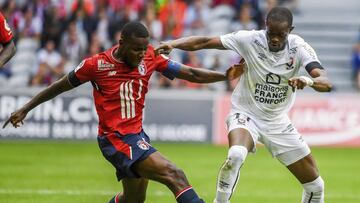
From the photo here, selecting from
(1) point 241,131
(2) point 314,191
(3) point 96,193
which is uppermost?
(1) point 241,131

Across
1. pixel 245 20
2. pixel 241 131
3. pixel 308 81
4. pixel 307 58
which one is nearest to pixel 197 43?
pixel 241 131

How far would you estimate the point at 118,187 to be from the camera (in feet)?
47.4

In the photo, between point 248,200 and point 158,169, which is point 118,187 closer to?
point 248,200

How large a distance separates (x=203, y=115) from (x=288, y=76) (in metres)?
11.7

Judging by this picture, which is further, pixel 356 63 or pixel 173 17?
pixel 173 17

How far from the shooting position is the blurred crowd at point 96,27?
77.9ft

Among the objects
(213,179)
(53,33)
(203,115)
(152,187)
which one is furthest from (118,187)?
(53,33)

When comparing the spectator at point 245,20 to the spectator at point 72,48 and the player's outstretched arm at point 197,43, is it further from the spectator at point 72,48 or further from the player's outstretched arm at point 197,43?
the player's outstretched arm at point 197,43

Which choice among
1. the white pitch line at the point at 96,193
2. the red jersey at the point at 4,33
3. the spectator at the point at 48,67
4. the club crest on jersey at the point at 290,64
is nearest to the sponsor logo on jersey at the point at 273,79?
the club crest on jersey at the point at 290,64

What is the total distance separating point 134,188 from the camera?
31.6 feet

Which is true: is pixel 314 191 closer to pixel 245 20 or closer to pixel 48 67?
pixel 48 67

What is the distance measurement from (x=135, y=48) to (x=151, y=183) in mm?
6147

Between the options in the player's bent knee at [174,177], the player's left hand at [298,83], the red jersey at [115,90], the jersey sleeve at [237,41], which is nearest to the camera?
the player's left hand at [298,83]

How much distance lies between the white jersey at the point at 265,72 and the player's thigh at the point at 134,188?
149 cm
